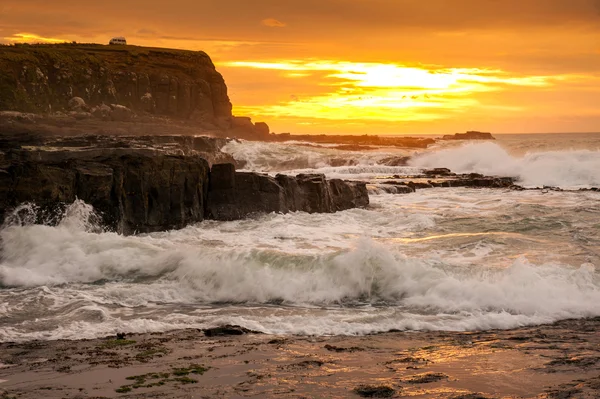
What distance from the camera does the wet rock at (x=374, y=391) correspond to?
7.63m

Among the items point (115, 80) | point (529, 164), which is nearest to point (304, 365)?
point (529, 164)

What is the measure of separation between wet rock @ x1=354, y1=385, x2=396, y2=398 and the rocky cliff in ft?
200

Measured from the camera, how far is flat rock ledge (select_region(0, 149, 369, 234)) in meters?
17.0

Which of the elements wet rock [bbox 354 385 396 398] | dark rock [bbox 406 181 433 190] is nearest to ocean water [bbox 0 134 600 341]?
wet rock [bbox 354 385 396 398]

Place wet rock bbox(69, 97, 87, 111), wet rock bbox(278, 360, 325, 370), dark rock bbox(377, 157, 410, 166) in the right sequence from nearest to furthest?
wet rock bbox(278, 360, 325, 370)
dark rock bbox(377, 157, 410, 166)
wet rock bbox(69, 97, 87, 111)

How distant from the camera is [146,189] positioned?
759 inches

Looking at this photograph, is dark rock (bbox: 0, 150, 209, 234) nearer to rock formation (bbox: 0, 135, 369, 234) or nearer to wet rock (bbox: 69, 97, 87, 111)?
rock formation (bbox: 0, 135, 369, 234)

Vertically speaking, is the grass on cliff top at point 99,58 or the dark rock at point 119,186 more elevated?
the grass on cliff top at point 99,58

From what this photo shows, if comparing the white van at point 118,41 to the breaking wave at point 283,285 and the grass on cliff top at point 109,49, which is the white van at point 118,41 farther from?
the breaking wave at point 283,285

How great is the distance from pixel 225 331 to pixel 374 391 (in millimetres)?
3460

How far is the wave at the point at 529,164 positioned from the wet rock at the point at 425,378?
107ft

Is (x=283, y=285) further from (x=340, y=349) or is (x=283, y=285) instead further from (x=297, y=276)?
(x=340, y=349)

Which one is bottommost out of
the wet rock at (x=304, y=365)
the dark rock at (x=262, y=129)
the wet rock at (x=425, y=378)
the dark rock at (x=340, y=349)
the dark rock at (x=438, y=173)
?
the dark rock at (x=340, y=349)

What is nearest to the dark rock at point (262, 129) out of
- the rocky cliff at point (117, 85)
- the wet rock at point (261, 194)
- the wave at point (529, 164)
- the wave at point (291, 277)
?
the rocky cliff at point (117, 85)
